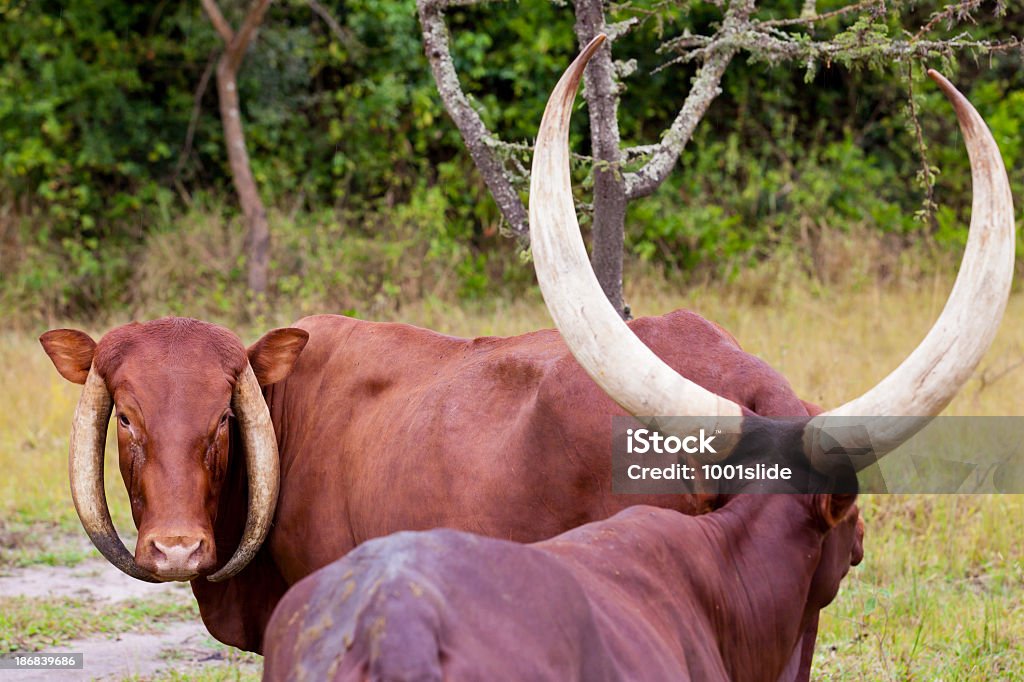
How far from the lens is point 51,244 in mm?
12812

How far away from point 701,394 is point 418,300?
877 cm

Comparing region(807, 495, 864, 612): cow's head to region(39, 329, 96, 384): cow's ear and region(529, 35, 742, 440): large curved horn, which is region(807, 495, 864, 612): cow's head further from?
region(39, 329, 96, 384): cow's ear

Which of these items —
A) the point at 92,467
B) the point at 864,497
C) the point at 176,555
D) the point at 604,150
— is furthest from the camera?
the point at 864,497

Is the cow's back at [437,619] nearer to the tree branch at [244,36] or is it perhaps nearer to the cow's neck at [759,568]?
the cow's neck at [759,568]

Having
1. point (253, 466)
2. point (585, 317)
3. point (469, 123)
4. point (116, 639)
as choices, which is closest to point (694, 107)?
point (469, 123)

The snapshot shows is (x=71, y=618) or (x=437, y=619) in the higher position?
(x=437, y=619)

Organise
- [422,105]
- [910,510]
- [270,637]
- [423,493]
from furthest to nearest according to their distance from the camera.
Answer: [422,105] < [910,510] < [423,493] < [270,637]

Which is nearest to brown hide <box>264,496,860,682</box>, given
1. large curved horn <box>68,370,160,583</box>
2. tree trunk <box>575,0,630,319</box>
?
large curved horn <box>68,370,160,583</box>

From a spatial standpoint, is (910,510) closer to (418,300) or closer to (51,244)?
(418,300)

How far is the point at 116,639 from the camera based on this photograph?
5.24 m

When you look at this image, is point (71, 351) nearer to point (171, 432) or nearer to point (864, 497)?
point (171, 432)

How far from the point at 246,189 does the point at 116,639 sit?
7.09 metres

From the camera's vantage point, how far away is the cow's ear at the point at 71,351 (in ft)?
12.1

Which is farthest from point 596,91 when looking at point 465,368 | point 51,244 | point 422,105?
point 51,244
